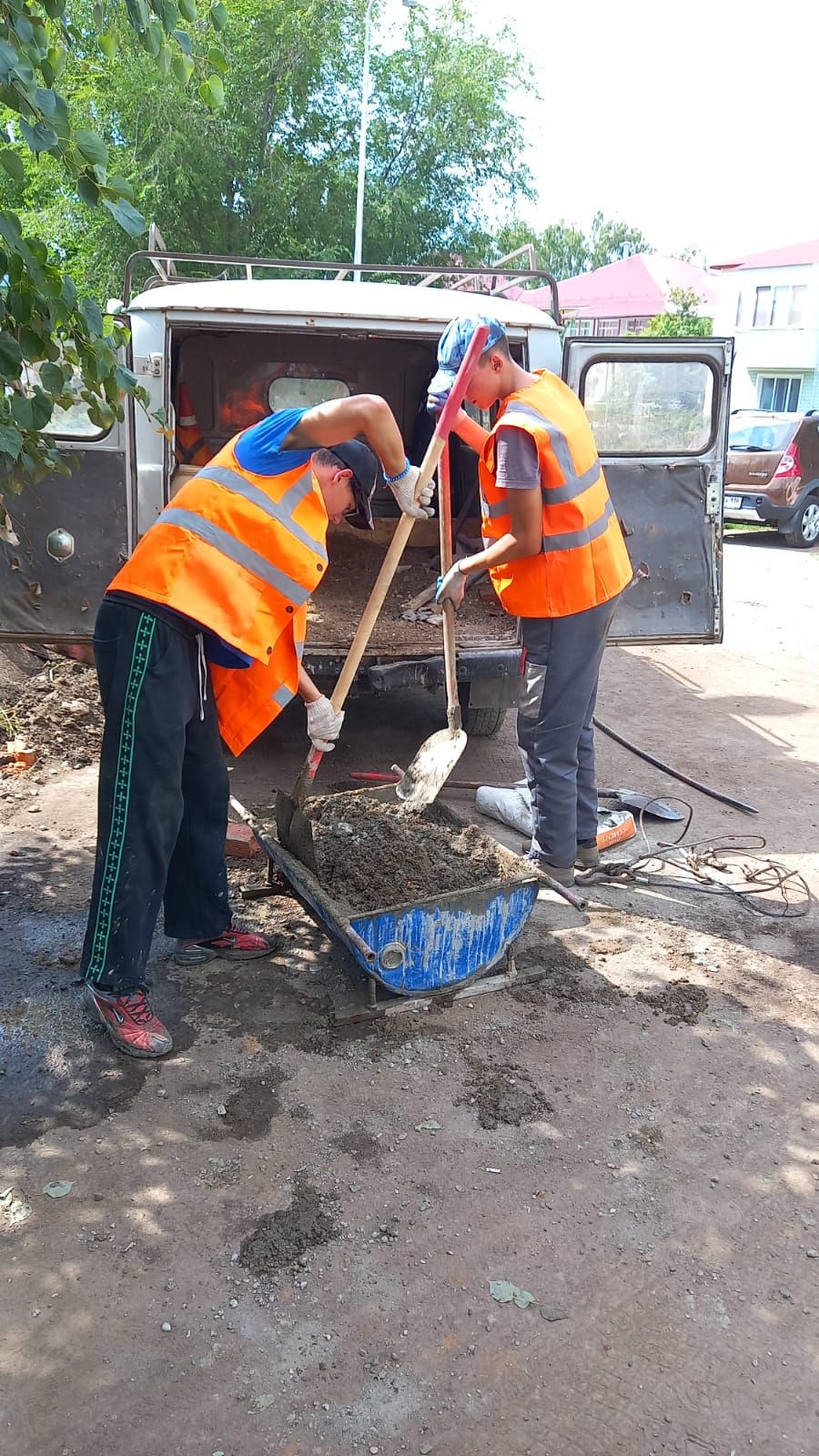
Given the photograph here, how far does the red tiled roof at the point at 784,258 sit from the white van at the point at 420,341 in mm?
29898

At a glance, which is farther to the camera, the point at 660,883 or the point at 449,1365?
the point at 660,883

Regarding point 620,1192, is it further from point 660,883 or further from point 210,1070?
point 660,883

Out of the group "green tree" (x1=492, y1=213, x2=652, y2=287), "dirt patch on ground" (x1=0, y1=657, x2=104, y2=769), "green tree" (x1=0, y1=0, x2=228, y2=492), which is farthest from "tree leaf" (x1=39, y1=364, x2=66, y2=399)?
"green tree" (x1=492, y1=213, x2=652, y2=287)

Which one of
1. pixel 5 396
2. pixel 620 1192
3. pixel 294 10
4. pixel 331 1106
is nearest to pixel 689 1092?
pixel 620 1192

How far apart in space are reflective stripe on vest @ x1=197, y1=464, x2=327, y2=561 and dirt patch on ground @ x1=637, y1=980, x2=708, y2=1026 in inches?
73.6

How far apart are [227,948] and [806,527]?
497 inches

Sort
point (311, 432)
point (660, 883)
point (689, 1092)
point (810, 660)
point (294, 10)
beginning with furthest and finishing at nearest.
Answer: point (294, 10)
point (810, 660)
point (660, 883)
point (689, 1092)
point (311, 432)

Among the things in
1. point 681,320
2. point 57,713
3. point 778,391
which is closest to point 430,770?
point 57,713

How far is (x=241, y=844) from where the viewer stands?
461 centimetres

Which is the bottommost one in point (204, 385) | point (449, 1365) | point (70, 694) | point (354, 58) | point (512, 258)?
point (449, 1365)

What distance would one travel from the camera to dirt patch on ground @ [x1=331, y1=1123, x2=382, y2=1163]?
2820 mm

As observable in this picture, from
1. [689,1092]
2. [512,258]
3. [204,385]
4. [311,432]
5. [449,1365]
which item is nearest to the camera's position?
[449,1365]

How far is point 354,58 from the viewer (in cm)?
2175

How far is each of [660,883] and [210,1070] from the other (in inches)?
85.3
